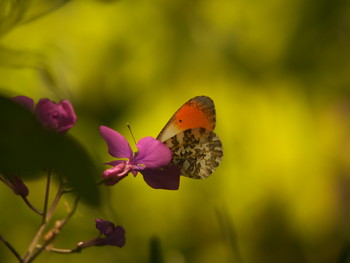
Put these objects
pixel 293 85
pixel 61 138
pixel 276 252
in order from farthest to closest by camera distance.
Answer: pixel 293 85 < pixel 276 252 < pixel 61 138

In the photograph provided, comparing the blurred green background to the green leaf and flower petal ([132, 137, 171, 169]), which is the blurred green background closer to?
flower petal ([132, 137, 171, 169])

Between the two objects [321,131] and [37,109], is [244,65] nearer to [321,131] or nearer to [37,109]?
[321,131]

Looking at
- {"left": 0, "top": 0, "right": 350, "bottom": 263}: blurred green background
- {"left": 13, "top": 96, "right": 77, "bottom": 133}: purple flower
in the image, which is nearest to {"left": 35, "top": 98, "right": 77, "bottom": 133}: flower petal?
{"left": 13, "top": 96, "right": 77, "bottom": 133}: purple flower

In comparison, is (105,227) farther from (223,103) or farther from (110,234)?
(223,103)

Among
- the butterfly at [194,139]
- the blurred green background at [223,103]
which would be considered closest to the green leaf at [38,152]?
the butterfly at [194,139]

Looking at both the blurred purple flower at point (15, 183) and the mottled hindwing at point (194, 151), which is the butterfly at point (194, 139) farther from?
the blurred purple flower at point (15, 183)

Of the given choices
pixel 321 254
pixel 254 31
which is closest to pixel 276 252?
pixel 321 254
